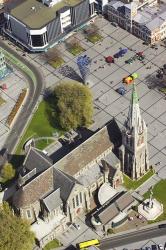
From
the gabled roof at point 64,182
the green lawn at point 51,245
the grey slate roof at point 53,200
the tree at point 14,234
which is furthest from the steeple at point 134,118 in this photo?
the tree at point 14,234

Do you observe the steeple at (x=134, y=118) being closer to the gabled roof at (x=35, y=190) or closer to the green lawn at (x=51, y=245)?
the gabled roof at (x=35, y=190)

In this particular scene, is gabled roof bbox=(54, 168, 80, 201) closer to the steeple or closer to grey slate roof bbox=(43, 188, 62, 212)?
grey slate roof bbox=(43, 188, 62, 212)

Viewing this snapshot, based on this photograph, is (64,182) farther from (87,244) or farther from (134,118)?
(134,118)

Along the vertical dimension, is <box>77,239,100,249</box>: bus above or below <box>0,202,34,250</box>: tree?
below

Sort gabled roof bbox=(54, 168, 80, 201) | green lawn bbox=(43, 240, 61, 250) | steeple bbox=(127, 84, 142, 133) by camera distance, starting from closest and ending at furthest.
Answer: steeple bbox=(127, 84, 142, 133) < gabled roof bbox=(54, 168, 80, 201) < green lawn bbox=(43, 240, 61, 250)

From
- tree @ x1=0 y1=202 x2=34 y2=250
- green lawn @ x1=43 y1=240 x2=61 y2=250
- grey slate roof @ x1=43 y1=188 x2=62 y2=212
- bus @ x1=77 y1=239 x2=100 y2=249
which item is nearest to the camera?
tree @ x1=0 y1=202 x2=34 y2=250

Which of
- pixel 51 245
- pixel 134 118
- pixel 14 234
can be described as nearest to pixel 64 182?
pixel 51 245

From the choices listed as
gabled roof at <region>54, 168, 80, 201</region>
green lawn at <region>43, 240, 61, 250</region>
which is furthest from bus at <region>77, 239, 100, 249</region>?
gabled roof at <region>54, 168, 80, 201</region>
